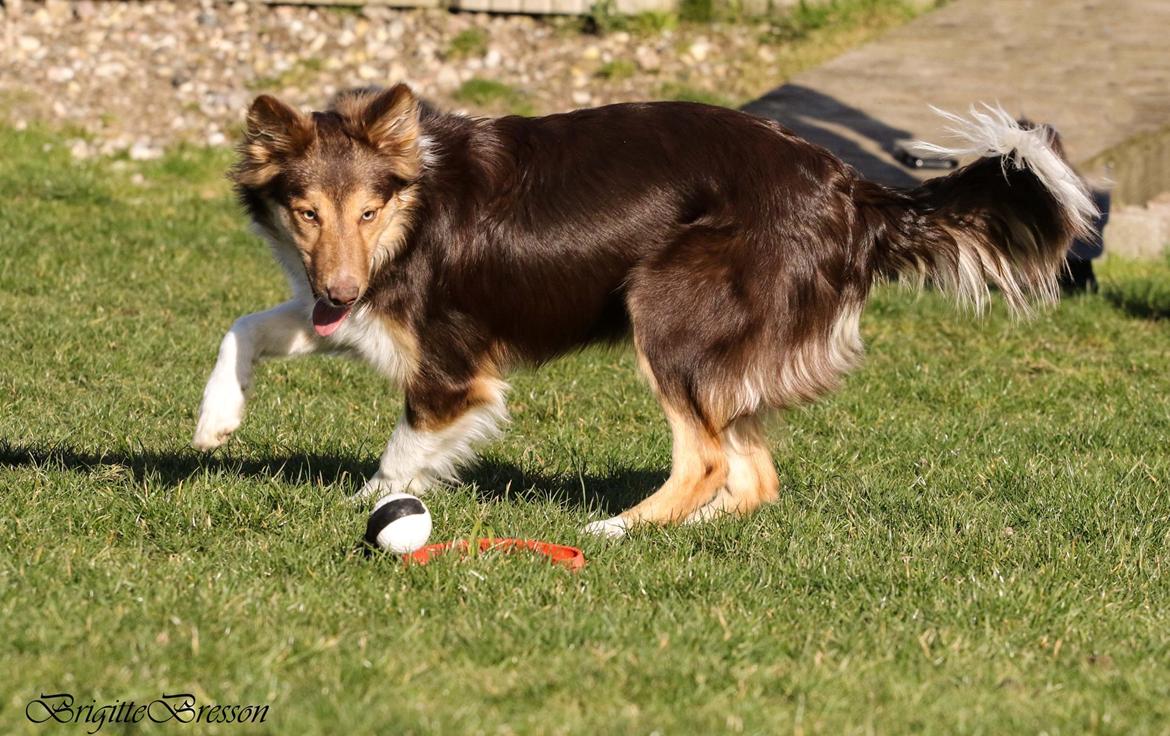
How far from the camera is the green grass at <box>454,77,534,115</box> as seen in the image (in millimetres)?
14398

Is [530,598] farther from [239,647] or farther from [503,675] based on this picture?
[239,647]

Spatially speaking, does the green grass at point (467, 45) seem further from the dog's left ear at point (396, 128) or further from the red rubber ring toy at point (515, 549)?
the red rubber ring toy at point (515, 549)

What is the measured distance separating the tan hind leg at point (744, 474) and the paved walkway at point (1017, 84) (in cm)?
594

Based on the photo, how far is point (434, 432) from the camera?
5.59m

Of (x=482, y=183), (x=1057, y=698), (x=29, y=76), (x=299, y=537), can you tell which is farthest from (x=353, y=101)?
(x=29, y=76)

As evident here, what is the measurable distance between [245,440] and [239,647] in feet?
9.08

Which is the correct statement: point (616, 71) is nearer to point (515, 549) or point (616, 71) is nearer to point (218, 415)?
point (218, 415)

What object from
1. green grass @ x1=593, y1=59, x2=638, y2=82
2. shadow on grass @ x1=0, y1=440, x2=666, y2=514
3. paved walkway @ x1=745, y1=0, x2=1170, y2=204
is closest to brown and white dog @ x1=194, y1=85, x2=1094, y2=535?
shadow on grass @ x1=0, y1=440, x2=666, y2=514

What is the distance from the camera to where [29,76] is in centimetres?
1452

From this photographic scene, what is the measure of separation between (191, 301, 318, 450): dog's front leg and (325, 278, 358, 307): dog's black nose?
0.55 metres

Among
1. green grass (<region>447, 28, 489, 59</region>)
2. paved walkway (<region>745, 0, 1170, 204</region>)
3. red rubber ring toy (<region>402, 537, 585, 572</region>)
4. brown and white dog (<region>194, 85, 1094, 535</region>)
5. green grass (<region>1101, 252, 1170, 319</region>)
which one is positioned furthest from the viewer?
green grass (<region>447, 28, 489, 59</region>)

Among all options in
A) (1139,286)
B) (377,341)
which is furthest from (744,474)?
(1139,286)

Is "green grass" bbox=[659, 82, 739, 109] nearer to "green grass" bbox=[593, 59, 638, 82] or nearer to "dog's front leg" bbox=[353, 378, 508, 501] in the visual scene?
Result: "green grass" bbox=[593, 59, 638, 82]

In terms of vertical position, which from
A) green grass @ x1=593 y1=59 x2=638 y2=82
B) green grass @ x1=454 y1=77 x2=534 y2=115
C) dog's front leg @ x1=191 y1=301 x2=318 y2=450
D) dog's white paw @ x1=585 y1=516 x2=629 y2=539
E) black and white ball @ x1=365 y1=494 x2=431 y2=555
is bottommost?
green grass @ x1=454 y1=77 x2=534 y2=115
